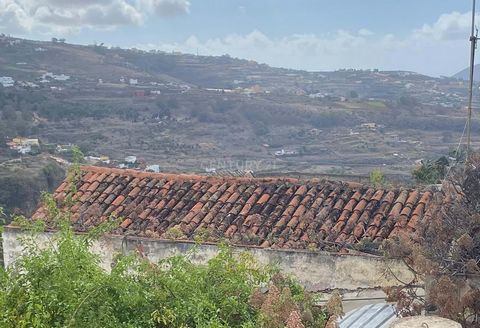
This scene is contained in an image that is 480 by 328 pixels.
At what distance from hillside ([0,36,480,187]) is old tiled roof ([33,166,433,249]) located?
3623 cm

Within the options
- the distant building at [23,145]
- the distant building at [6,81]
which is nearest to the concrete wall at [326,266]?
the distant building at [23,145]

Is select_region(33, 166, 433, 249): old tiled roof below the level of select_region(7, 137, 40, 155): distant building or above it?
above

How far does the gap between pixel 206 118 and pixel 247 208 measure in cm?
7739

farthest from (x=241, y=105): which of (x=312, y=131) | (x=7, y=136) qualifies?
(x=7, y=136)

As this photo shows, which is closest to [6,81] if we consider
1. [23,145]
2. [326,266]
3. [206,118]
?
[206,118]

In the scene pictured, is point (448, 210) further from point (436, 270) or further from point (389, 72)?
point (389, 72)

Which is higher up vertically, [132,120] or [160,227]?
[160,227]

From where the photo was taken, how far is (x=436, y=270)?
4645 millimetres

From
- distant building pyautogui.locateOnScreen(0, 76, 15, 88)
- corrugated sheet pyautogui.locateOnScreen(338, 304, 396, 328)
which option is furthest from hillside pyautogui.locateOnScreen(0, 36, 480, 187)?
corrugated sheet pyautogui.locateOnScreen(338, 304, 396, 328)

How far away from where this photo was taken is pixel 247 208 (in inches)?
343

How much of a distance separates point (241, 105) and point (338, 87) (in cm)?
4574

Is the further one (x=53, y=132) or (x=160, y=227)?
(x=53, y=132)

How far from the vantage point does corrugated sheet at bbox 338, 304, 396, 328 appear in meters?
5.91

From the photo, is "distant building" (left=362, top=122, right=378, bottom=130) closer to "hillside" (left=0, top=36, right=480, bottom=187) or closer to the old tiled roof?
"hillside" (left=0, top=36, right=480, bottom=187)
